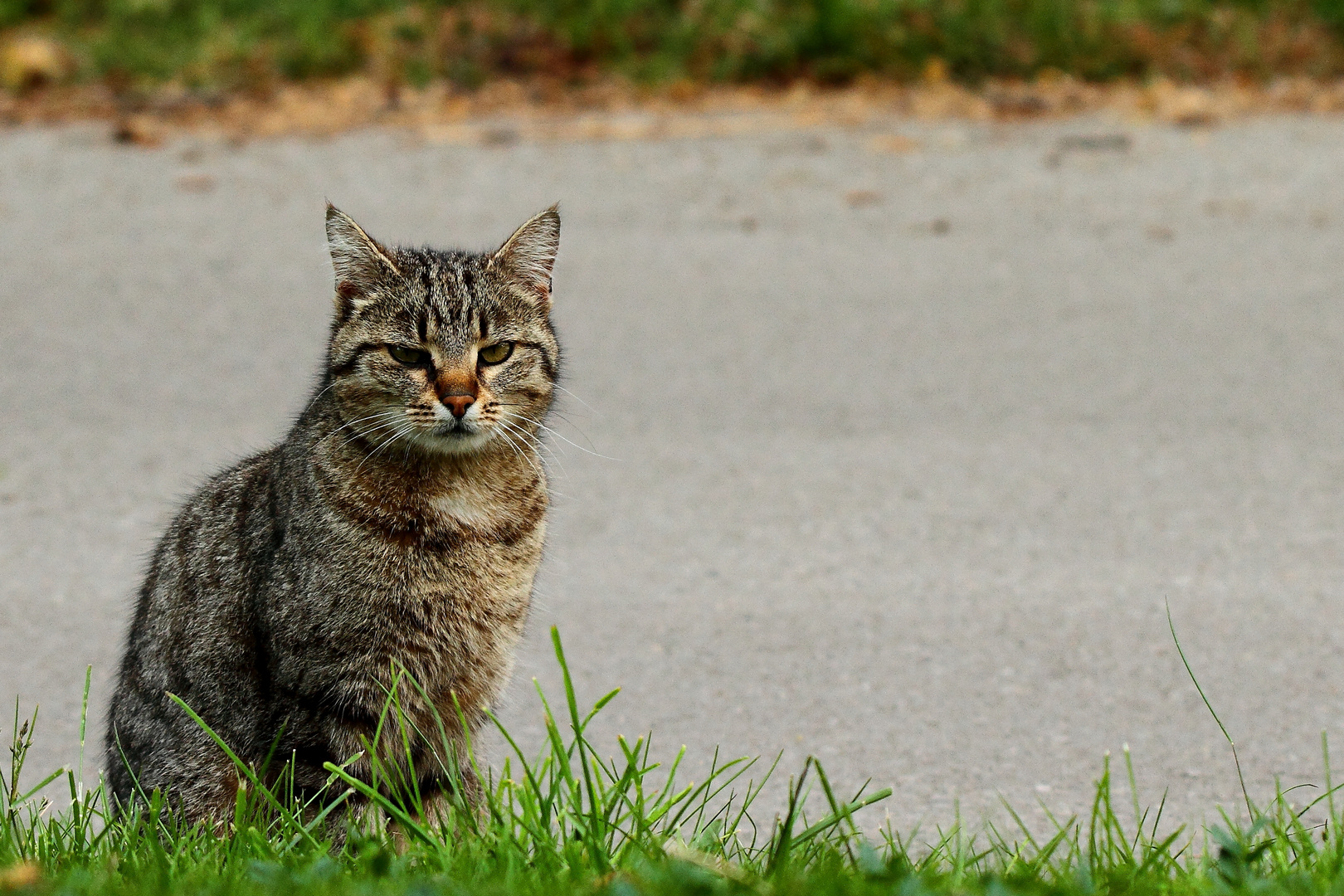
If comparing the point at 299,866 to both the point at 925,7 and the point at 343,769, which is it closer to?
the point at 343,769

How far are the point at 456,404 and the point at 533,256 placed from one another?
480 mm

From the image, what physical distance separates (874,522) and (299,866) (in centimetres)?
267

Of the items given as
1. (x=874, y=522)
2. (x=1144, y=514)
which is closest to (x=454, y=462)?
(x=874, y=522)

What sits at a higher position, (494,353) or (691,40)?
(691,40)

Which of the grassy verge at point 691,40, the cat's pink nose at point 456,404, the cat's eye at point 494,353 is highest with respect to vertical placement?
the grassy verge at point 691,40

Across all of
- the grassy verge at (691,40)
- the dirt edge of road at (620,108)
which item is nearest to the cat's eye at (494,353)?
the dirt edge of road at (620,108)

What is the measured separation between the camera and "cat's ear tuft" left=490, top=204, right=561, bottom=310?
12.5 feet

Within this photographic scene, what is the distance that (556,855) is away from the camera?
304cm

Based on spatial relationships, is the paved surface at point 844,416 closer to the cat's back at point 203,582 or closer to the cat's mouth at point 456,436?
the cat's back at point 203,582

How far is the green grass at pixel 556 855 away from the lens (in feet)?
9.16

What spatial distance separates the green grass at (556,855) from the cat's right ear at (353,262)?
2.94 feet

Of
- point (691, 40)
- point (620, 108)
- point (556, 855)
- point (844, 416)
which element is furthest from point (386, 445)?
point (691, 40)

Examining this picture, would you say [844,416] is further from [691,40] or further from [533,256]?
[691,40]

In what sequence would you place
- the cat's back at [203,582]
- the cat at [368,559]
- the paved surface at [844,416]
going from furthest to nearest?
1. the paved surface at [844,416]
2. the cat's back at [203,582]
3. the cat at [368,559]
